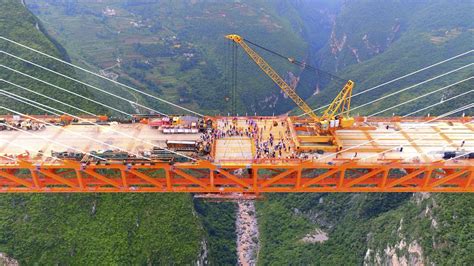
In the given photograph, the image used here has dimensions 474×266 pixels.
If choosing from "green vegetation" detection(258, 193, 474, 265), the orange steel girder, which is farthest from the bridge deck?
"green vegetation" detection(258, 193, 474, 265)

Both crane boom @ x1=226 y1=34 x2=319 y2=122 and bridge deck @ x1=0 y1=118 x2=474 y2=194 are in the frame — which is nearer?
bridge deck @ x1=0 y1=118 x2=474 y2=194

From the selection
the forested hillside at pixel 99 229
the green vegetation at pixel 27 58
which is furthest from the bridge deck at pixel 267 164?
the green vegetation at pixel 27 58

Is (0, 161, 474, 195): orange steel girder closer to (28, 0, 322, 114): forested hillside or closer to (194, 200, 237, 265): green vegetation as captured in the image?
(194, 200, 237, 265): green vegetation

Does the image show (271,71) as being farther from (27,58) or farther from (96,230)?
(27,58)

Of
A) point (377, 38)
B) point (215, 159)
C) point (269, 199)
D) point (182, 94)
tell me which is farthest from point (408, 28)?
point (215, 159)

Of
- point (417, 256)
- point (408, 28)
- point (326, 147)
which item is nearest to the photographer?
point (326, 147)

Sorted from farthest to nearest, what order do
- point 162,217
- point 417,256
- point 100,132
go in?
point 162,217
point 417,256
point 100,132

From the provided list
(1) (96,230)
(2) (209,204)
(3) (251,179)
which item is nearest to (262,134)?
(3) (251,179)

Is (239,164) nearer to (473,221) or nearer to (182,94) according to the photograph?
(473,221)

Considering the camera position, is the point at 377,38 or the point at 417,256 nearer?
the point at 417,256

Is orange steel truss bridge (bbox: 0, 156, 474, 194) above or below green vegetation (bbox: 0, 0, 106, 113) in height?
below

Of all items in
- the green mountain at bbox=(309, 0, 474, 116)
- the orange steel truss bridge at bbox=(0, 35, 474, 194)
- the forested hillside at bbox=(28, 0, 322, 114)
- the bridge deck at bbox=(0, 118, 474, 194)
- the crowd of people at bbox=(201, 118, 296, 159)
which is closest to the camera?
the bridge deck at bbox=(0, 118, 474, 194)
